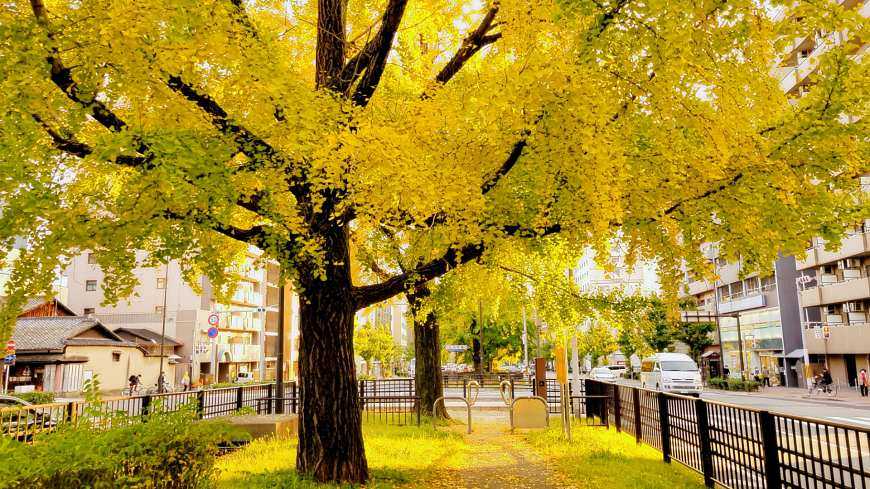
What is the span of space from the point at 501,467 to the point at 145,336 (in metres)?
47.2

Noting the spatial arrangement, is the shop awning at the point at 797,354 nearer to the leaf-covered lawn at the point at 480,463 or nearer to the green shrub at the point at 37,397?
the leaf-covered lawn at the point at 480,463

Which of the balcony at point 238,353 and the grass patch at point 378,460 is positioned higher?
the balcony at point 238,353

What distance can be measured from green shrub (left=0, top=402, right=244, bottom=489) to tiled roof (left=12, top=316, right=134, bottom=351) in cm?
3311

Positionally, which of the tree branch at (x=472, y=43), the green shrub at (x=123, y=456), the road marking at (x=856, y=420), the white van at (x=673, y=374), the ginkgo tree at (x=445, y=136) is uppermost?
the tree branch at (x=472, y=43)

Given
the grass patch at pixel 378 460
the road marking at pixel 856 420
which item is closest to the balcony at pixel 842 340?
the road marking at pixel 856 420

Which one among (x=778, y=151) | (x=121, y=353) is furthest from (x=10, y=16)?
(x=121, y=353)

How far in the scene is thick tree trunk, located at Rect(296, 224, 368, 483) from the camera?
792cm

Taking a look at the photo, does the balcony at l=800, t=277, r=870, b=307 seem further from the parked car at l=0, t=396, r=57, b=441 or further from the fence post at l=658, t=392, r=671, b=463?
the parked car at l=0, t=396, r=57, b=441

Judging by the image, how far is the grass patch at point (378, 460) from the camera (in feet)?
25.6

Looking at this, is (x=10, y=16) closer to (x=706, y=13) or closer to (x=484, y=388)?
(x=706, y=13)

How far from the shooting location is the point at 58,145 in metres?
6.00

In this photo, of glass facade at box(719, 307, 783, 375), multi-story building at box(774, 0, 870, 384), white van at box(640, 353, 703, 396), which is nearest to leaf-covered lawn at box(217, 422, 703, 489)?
white van at box(640, 353, 703, 396)

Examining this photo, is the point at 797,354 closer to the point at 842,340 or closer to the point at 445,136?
the point at 842,340

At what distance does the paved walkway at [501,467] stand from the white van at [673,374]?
17.7 meters
